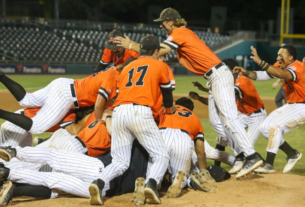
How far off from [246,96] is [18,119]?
140 inches

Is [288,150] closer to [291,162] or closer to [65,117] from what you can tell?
[291,162]

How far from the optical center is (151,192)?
4.32m

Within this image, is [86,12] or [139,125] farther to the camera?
[86,12]

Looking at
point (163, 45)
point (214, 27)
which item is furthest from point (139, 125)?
point (214, 27)

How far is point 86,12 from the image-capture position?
42.4m

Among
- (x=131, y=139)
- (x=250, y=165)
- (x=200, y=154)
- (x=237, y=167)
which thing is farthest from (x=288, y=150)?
(x=131, y=139)

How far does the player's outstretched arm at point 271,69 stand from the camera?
225 inches

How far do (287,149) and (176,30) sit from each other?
2541 mm

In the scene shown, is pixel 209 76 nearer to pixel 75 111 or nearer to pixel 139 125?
pixel 139 125

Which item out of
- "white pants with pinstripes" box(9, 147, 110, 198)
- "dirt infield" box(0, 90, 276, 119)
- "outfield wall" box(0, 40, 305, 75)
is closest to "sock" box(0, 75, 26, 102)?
"white pants with pinstripes" box(9, 147, 110, 198)

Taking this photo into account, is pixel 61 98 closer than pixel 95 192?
No

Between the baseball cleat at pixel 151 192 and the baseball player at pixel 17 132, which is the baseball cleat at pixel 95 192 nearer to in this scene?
the baseball cleat at pixel 151 192

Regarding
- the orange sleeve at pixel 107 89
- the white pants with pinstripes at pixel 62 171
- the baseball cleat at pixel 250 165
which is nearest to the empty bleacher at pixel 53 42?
the orange sleeve at pixel 107 89

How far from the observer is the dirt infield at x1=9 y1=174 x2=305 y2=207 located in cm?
448
